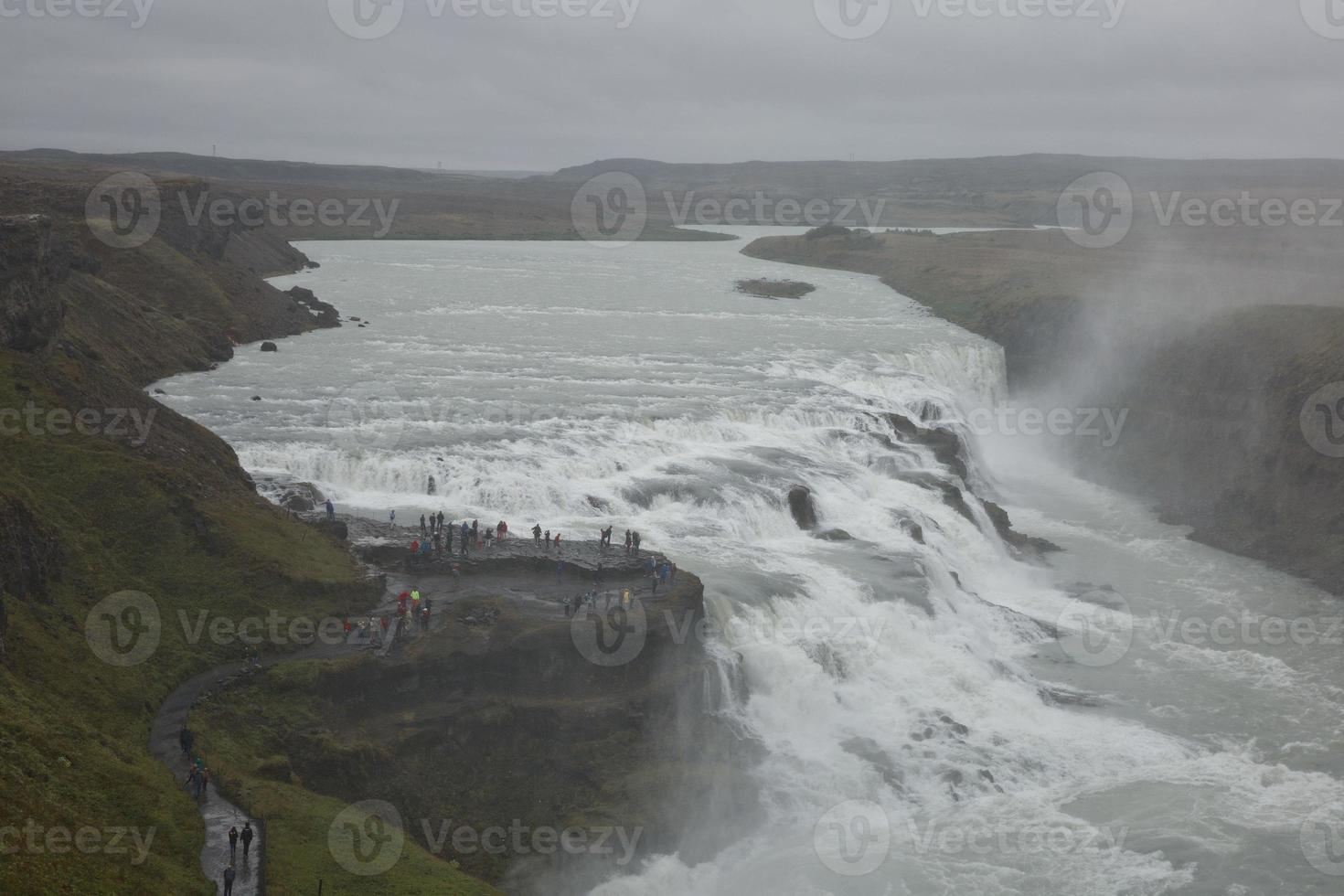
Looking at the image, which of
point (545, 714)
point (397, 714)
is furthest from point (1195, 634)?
point (397, 714)

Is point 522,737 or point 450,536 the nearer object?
point 522,737

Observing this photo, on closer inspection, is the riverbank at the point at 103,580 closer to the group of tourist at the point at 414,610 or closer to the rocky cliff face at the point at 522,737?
the group of tourist at the point at 414,610

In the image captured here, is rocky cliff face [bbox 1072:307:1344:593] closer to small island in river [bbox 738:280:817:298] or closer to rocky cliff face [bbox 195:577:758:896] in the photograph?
rocky cliff face [bbox 195:577:758:896]

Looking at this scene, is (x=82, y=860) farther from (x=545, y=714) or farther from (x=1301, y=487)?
(x=1301, y=487)

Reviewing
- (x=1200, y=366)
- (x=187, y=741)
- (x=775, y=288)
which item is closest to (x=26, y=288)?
(x=187, y=741)

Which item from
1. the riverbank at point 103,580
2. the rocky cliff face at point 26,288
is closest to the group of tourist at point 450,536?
the riverbank at point 103,580

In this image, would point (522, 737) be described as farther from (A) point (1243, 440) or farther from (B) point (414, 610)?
(A) point (1243, 440)

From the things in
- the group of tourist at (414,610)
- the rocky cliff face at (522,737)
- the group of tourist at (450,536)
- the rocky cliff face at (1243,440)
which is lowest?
the rocky cliff face at (522,737)

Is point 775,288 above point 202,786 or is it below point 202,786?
above
